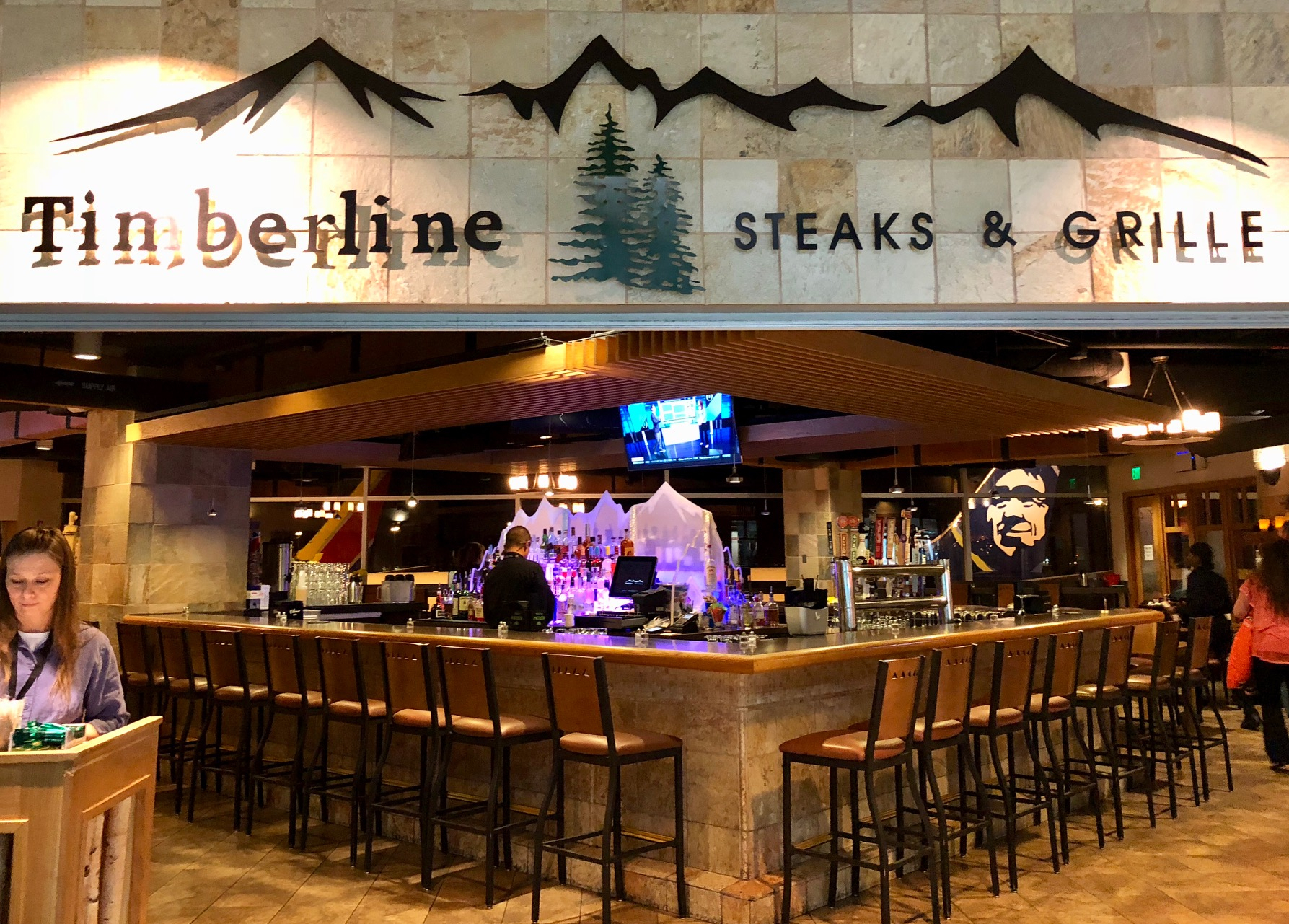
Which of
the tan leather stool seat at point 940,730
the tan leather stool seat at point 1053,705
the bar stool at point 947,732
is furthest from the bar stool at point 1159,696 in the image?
the tan leather stool seat at point 940,730

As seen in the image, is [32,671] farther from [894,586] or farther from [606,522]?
[606,522]

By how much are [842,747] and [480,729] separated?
1.70m

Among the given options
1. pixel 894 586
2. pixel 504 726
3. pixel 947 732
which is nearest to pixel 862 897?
pixel 947 732

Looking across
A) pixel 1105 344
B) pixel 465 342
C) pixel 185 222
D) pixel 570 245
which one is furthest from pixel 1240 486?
pixel 185 222

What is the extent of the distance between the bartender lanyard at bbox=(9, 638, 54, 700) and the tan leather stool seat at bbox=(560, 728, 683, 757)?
208 cm

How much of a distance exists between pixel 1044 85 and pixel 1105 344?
5.23 m

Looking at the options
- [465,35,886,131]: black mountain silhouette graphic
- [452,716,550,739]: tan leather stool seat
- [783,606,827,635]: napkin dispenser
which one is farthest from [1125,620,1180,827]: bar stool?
[465,35,886,131]: black mountain silhouette graphic

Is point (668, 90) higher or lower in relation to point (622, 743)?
higher

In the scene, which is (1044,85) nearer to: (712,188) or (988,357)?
(712,188)

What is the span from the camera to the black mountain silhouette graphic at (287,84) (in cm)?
318

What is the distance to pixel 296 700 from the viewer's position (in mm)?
5645

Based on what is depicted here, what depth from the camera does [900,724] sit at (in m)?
4.05

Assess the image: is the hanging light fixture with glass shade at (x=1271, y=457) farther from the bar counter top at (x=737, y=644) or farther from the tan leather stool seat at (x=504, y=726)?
the tan leather stool seat at (x=504, y=726)

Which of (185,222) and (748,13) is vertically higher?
(748,13)
